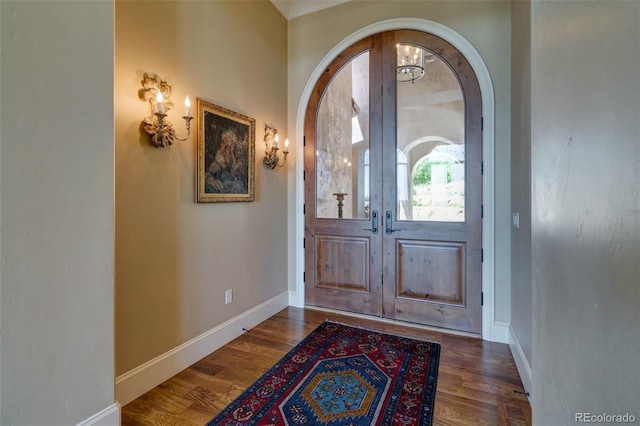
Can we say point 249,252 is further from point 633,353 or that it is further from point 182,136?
point 633,353

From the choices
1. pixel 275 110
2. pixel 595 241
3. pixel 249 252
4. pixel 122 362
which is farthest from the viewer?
pixel 275 110

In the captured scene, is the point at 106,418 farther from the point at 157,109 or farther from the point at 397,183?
the point at 397,183

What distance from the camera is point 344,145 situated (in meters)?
3.36

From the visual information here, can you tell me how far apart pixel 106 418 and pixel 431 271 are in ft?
8.75

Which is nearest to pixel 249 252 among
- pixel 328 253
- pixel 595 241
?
pixel 328 253

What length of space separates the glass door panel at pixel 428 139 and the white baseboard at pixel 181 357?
5.98ft

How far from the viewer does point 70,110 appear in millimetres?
1353

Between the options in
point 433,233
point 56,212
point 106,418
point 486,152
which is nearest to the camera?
point 56,212

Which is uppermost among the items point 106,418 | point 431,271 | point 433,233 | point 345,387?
point 433,233

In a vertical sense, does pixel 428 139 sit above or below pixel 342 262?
above

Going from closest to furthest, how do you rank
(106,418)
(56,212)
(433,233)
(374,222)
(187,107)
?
(56,212) < (106,418) < (187,107) < (433,233) < (374,222)

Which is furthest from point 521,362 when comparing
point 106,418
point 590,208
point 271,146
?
point 271,146

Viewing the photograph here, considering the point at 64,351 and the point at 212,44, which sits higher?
the point at 212,44

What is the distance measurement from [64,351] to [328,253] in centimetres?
245
